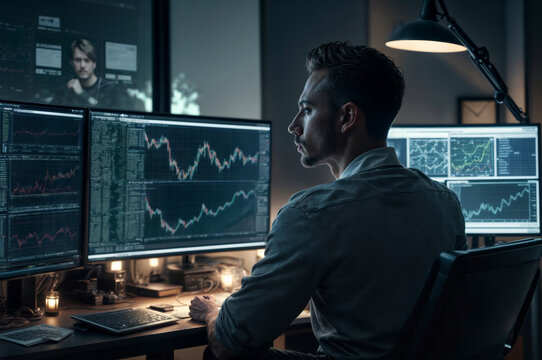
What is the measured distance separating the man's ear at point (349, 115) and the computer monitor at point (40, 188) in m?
0.90

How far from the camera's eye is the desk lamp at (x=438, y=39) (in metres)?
2.32

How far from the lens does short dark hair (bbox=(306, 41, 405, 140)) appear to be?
1.41 meters

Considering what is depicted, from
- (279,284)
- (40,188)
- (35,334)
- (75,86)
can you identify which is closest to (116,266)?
(40,188)

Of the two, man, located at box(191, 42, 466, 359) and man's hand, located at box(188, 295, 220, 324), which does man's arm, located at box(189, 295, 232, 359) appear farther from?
man, located at box(191, 42, 466, 359)

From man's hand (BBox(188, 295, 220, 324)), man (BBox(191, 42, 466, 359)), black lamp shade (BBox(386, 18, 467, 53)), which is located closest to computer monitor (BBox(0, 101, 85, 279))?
Result: man's hand (BBox(188, 295, 220, 324))

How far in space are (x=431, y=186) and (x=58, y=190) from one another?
3.72ft

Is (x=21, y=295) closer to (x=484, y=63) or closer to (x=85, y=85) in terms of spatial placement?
(x=85, y=85)

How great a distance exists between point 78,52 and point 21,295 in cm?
101

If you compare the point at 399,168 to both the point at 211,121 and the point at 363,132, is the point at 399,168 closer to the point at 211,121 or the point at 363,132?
the point at 363,132

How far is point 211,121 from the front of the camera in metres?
2.14

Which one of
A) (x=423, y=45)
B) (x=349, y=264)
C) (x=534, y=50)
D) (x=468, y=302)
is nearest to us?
(x=468, y=302)

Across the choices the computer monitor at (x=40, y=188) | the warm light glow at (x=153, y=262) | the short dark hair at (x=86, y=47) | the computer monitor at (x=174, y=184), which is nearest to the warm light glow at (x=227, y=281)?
the computer monitor at (x=174, y=184)

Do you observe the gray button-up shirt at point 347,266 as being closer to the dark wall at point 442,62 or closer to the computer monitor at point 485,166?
the computer monitor at point 485,166

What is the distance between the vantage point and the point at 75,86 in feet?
7.54
